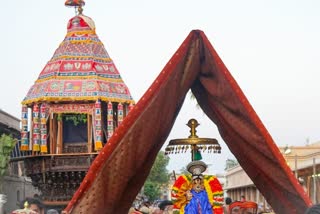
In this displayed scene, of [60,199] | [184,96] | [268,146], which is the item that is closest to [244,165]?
[268,146]

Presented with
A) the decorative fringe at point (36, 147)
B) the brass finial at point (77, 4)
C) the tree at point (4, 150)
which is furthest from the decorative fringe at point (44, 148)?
the brass finial at point (77, 4)

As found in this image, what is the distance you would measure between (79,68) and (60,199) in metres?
5.67

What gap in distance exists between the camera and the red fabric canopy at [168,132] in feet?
22.0

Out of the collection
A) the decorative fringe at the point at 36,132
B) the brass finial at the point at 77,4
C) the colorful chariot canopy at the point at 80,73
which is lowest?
the decorative fringe at the point at 36,132

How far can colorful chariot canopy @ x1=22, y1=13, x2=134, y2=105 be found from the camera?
26.0m

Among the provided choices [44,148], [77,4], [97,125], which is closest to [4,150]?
[44,148]

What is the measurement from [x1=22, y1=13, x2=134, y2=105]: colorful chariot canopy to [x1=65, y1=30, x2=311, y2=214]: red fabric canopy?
18.7m

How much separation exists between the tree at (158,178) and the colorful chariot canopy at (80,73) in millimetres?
39721

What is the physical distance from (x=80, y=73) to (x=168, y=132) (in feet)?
65.5

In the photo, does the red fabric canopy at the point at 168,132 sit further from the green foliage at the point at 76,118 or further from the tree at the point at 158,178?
the tree at the point at 158,178

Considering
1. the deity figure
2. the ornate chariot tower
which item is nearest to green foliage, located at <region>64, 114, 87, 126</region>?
the ornate chariot tower

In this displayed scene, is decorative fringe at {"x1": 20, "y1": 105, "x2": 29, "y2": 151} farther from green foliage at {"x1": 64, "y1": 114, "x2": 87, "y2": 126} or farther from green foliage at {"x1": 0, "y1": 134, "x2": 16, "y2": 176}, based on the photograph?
green foliage at {"x1": 0, "y1": 134, "x2": 16, "y2": 176}

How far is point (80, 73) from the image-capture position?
26.8m

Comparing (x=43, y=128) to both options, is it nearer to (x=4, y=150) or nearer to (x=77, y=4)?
(x=4, y=150)
